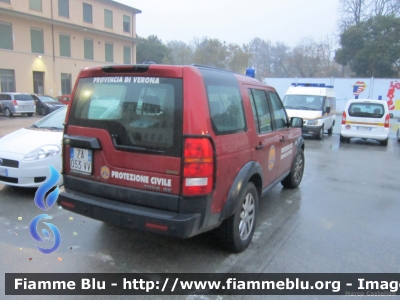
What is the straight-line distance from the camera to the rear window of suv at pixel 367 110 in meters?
12.1

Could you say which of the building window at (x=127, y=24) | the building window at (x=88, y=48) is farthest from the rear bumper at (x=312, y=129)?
the building window at (x=127, y=24)

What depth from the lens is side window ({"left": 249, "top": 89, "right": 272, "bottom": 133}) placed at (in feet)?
13.1

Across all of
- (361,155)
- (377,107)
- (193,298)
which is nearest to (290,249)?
(193,298)

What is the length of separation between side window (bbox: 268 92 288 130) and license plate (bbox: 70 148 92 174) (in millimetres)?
2575

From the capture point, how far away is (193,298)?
2.89 m

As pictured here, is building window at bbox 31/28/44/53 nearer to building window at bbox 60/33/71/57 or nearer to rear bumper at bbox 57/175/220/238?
building window at bbox 60/33/71/57

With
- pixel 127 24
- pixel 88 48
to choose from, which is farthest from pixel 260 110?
pixel 127 24

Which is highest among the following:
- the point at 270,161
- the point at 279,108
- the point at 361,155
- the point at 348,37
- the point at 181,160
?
the point at 348,37

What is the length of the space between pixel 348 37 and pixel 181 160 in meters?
40.2

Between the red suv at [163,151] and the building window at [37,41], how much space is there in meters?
29.7

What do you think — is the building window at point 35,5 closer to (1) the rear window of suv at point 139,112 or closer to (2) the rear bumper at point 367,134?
(2) the rear bumper at point 367,134

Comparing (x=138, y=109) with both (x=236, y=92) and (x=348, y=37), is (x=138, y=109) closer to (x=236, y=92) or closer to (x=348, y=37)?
(x=236, y=92)

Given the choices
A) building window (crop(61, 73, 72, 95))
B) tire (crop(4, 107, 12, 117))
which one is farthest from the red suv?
building window (crop(61, 73, 72, 95))

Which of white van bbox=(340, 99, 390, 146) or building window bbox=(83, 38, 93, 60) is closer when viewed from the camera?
white van bbox=(340, 99, 390, 146)
